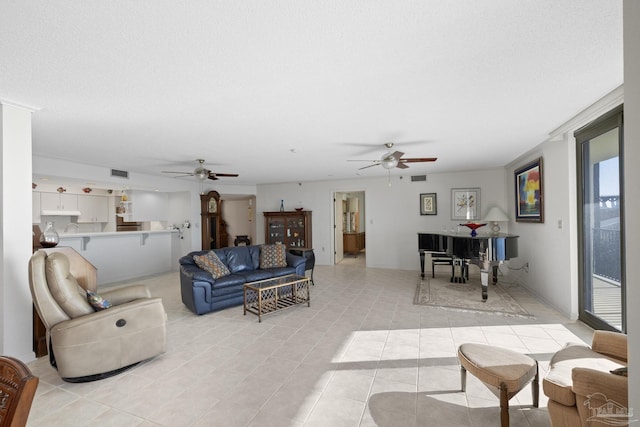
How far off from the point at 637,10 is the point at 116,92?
3029 mm

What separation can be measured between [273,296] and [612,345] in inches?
135

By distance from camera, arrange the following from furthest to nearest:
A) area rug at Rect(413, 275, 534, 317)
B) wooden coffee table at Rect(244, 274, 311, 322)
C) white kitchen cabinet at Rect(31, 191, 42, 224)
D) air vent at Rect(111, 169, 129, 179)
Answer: white kitchen cabinet at Rect(31, 191, 42, 224) → air vent at Rect(111, 169, 129, 179) → area rug at Rect(413, 275, 534, 317) → wooden coffee table at Rect(244, 274, 311, 322)

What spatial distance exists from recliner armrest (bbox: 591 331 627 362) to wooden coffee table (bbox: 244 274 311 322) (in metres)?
2.99

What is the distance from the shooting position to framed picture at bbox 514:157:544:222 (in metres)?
4.21

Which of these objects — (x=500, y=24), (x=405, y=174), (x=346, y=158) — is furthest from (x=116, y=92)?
(x=405, y=174)

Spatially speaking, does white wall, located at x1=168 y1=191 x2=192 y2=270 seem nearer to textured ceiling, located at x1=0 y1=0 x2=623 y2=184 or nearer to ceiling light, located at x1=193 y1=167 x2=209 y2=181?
ceiling light, located at x1=193 y1=167 x2=209 y2=181

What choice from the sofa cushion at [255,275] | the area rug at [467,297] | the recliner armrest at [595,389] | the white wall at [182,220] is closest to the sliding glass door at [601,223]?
the area rug at [467,297]

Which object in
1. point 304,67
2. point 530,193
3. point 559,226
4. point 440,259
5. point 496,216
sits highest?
point 304,67

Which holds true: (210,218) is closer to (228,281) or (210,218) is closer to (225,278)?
(225,278)

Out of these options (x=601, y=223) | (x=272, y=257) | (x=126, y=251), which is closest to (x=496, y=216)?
(x=601, y=223)

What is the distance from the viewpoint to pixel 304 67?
1.92 metres

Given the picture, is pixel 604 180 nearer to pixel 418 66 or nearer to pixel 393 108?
pixel 393 108

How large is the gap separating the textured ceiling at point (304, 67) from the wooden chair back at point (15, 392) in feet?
5.13

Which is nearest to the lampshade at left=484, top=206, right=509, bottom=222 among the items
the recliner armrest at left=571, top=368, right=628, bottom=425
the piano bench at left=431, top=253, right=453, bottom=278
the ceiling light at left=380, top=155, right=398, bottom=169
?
the piano bench at left=431, top=253, right=453, bottom=278
